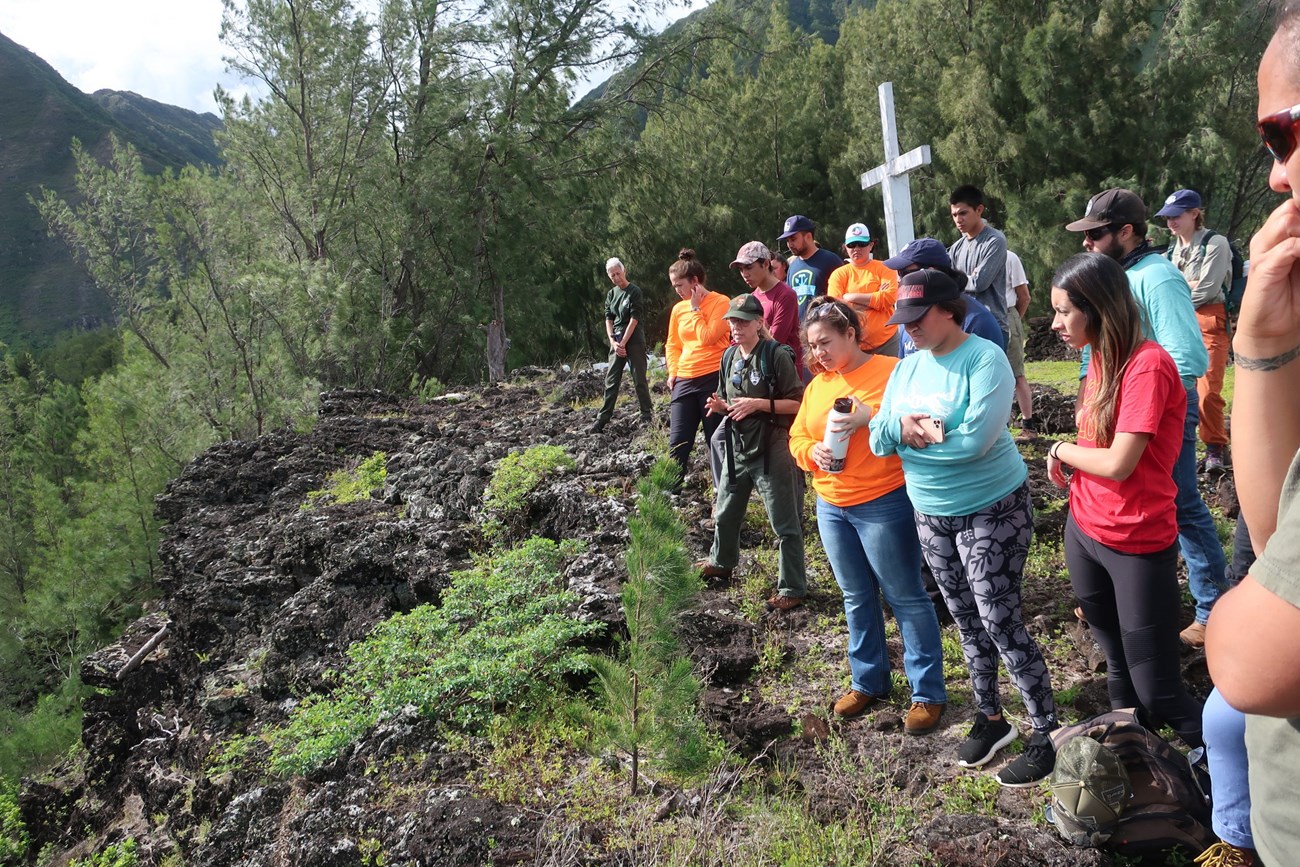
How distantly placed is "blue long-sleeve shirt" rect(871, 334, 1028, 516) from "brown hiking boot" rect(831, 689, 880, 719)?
106 cm

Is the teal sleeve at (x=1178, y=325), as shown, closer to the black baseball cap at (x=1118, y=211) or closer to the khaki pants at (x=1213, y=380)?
the black baseball cap at (x=1118, y=211)

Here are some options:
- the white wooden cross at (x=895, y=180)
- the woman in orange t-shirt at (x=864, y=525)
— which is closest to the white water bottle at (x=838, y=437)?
the woman in orange t-shirt at (x=864, y=525)

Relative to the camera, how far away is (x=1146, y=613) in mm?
2527

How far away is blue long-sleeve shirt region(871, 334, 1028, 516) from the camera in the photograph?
2.70 metres

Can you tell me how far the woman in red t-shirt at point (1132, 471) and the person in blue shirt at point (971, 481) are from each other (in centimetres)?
24

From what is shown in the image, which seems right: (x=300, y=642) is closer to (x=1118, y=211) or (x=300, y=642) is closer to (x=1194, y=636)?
(x=1194, y=636)

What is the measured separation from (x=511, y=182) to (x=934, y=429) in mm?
15652

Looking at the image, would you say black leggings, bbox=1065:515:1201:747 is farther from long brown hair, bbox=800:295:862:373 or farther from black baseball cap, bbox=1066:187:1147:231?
black baseball cap, bbox=1066:187:1147:231

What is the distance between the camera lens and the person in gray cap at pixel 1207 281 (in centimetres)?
481

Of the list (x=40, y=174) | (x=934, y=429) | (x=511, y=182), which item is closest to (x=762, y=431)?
(x=934, y=429)

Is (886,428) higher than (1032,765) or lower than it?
higher

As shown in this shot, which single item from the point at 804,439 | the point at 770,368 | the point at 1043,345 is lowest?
the point at 1043,345

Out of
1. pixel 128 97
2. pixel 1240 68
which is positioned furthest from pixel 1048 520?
pixel 128 97

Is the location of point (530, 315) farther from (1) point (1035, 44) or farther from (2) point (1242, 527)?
(2) point (1242, 527)
